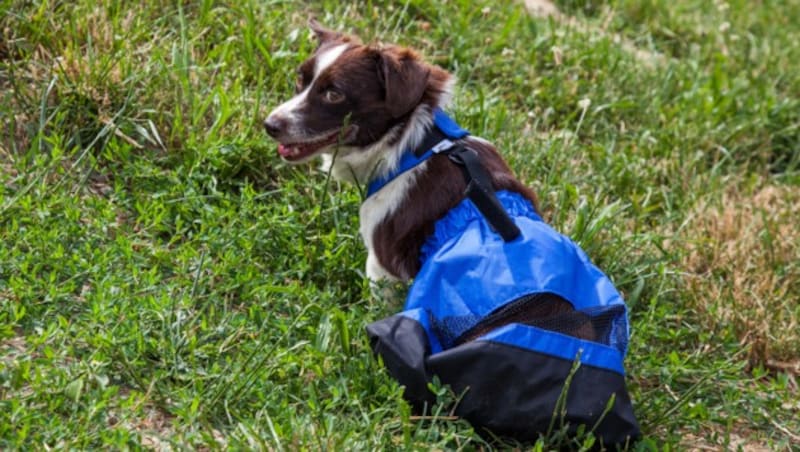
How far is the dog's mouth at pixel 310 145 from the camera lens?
3.75 m

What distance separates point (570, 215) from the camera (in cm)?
465

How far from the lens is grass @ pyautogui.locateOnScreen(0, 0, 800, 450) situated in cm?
322

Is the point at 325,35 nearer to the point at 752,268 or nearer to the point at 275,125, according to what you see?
the point at 275,125

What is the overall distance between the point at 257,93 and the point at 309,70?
92 centimetres

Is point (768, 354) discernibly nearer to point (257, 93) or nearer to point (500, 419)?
point (500, 419)

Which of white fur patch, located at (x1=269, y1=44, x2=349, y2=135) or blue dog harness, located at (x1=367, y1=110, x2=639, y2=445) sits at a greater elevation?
white fur patch, located at (x1=269, y1=44, x2=349, y2=135)

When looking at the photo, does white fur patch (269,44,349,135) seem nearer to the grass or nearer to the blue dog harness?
the grass

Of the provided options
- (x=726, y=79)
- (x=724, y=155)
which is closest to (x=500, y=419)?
(x=724, y=155)

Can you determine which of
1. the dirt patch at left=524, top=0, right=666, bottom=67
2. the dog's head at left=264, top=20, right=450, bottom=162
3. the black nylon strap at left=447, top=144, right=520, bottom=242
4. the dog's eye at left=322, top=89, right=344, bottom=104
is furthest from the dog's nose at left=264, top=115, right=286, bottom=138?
the dirt patch at left=524, top=0, right=666, bottom=67

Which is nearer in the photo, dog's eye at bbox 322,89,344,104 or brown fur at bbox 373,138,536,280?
brown fur at bbox 373,138,536,280

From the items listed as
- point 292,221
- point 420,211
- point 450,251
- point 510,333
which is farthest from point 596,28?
point 510,333

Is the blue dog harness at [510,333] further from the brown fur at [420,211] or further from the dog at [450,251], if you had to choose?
the brown fur at [420,211]

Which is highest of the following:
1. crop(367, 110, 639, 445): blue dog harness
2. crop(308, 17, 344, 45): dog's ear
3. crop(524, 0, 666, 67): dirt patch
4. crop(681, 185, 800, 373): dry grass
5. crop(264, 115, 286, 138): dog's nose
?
crop(308, 17, 344, 45): dog's ear

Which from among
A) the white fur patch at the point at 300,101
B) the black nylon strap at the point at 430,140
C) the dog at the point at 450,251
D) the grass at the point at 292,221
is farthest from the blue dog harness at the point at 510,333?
the white fur patch at the point at 300,101
